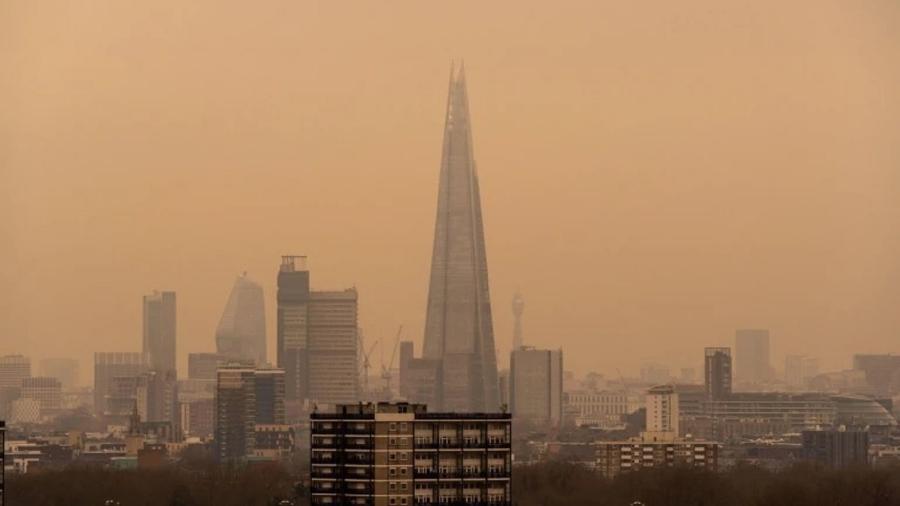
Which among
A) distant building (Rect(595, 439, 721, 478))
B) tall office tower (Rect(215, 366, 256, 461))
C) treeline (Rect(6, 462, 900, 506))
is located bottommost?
treeline (Rect(6, 462, 900, 506))

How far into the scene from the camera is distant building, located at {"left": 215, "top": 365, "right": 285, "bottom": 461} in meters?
149

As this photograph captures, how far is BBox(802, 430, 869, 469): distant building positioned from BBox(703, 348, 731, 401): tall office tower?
28356 millimetres

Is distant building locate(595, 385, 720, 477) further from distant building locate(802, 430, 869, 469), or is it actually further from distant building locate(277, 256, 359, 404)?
distant building locate(277, 256, 359, 404)

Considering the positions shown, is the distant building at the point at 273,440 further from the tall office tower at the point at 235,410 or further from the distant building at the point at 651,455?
the distant building at the point at 651,455

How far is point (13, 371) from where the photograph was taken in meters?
178

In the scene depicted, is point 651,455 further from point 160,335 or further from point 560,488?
point 160,335

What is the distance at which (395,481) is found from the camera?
2152 inches

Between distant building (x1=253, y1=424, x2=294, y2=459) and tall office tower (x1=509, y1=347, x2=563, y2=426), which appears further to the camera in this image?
tall office tower (x1=509, y1=347, x2=563, y2=426)

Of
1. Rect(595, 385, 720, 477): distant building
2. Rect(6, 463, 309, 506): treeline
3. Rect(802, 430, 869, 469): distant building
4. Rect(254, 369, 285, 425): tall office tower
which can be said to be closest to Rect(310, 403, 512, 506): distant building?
Rect(6, 463, 309, 506): treeline

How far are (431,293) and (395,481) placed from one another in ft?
412

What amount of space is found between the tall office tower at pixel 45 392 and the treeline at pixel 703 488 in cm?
8451

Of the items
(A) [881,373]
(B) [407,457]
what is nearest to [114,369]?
(A) [881,373]

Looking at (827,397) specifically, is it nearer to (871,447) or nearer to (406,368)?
(406,368)

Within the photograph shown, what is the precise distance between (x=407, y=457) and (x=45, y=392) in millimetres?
132336
